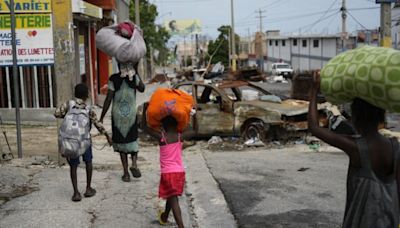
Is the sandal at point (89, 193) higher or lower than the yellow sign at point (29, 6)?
lower

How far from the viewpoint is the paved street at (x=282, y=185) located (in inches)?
238

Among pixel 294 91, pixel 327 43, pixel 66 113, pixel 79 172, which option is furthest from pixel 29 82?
pixel 327 43

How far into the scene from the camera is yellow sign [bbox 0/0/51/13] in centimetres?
1252

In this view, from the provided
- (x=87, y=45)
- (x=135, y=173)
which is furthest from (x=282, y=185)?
(x=87, y=45)

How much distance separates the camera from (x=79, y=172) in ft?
26.1

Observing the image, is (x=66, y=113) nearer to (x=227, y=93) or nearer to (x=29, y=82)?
(x=227, y=93)

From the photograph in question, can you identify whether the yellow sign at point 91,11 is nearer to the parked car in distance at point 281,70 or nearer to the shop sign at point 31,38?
the shop sign at point 31,38

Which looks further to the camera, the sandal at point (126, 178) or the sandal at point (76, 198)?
the sandal at point (126, 178)

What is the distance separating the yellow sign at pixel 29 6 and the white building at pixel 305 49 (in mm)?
48273

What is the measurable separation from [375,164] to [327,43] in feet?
207

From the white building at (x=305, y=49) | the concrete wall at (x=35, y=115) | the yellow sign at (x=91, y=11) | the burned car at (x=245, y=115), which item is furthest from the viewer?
the white building at (x=305, y=49)

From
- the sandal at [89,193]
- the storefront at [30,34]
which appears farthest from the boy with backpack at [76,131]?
the storefront at [30,34]

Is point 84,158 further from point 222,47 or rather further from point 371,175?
point 222,47

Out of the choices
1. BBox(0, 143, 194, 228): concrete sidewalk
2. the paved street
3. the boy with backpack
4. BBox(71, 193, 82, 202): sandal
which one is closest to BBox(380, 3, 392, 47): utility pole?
the paved street
